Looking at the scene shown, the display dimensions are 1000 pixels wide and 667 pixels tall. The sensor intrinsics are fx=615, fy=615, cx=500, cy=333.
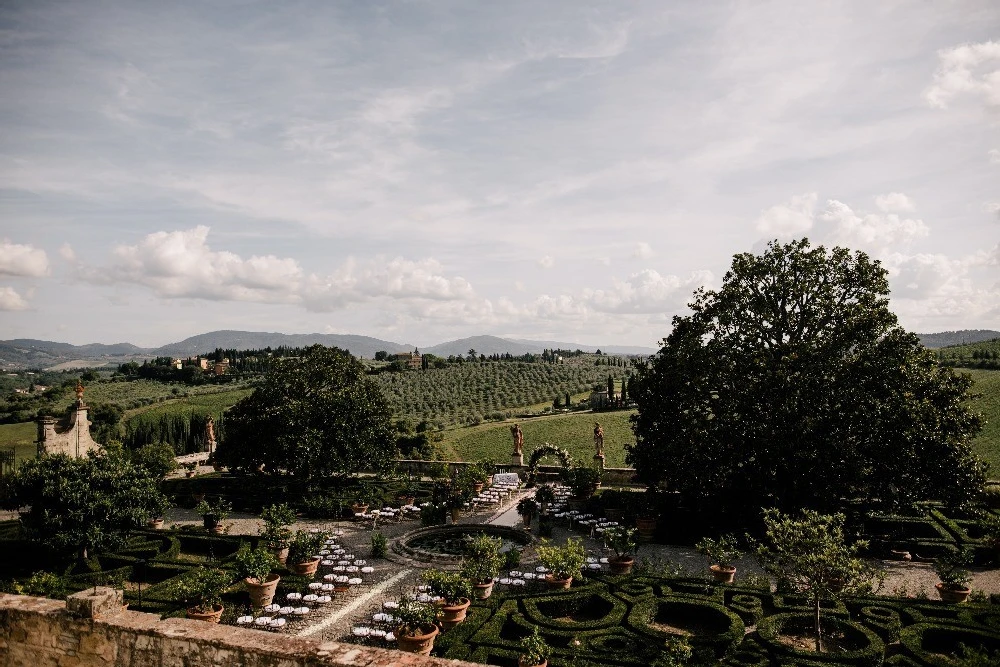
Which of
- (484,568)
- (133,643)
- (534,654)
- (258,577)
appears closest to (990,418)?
(484,568)

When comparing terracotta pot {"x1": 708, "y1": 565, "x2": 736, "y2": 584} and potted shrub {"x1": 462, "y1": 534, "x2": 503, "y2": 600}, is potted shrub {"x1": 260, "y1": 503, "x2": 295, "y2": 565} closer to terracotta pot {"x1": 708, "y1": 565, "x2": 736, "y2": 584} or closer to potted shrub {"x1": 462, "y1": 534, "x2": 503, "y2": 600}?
potted shrub {"x1": 462, "y1": 534, "x2": 503, "y2": 600}

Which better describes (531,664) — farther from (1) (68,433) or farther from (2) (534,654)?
(1) (68,433)

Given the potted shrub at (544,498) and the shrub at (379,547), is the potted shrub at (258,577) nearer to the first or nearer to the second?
the shrub at (379,547)

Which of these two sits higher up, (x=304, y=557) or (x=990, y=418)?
(x=990, y=418)

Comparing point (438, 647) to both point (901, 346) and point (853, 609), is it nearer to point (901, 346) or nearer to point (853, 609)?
point (853, 609)

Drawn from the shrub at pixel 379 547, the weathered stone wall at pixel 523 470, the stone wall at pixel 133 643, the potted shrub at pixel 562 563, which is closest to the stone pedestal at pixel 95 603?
the stone wall at pixel 133 643

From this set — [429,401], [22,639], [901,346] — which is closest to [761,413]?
[901,346]
